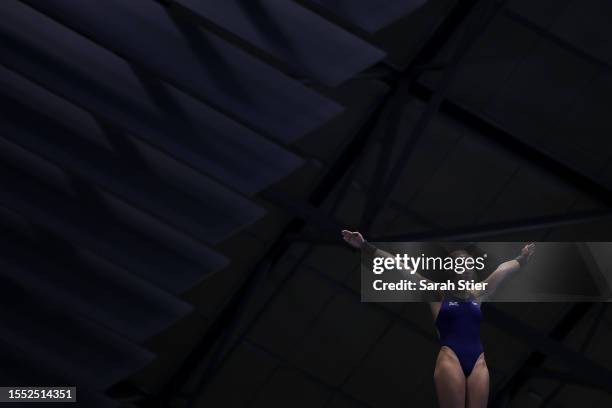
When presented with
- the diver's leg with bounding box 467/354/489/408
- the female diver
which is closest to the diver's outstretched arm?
the female diver

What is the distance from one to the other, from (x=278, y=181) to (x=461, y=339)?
8.28 metres

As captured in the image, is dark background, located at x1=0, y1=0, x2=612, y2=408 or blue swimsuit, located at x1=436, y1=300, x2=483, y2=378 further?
dark background, located at x1=0, y1=0, x2=612, y2=408

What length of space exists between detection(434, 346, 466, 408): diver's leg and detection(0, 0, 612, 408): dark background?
4325 millimetres

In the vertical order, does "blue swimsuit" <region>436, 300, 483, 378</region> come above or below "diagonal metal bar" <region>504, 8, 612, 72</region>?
below

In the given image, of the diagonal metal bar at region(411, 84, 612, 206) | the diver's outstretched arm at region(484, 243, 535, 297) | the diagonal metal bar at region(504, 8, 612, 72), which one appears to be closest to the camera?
the diver's outstretched arm at region(484, 243, 535, 297)

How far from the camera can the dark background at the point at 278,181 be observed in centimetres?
1313

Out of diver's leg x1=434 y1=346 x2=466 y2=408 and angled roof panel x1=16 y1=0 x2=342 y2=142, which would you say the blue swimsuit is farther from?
angled roof panel x1=16 y1=0 x2=342 y2=142

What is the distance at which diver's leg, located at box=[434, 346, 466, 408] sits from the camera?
33.5 feet

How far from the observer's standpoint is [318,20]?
43.1ft

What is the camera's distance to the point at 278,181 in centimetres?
1842

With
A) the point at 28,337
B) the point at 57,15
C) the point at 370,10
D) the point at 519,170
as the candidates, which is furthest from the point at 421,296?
the point at 519,170

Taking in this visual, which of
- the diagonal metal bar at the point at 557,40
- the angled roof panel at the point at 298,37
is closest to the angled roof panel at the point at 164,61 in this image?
the angled roof panel at the point at 298,37

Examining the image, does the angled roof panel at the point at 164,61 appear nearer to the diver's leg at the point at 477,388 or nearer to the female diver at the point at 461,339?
the female diver at the point at 461,339

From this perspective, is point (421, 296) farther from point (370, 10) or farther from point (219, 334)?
point (219, 334)
